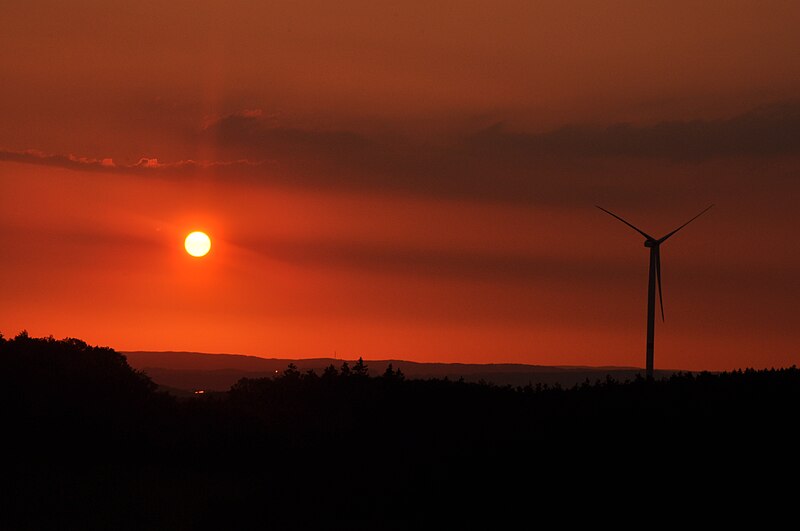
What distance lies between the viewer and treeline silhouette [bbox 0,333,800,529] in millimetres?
30078

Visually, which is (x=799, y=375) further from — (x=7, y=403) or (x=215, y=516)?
(x=7, y=403)

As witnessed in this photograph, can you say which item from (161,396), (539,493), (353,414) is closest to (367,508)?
(539,493)

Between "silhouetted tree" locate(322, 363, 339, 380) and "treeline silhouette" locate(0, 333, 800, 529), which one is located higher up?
"silhouetted tree" locate(322, 363, 339, 380)

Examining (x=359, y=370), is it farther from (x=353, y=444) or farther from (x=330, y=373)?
(x=353, y=444)

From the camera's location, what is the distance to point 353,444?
44.5m

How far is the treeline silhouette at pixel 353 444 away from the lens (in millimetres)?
30078

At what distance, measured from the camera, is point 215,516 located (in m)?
32.7

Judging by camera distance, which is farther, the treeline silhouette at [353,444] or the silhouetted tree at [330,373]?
the silhouetted tree at [330,373]

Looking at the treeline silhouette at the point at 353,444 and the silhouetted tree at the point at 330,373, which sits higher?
the silhouetted tree at the point at 330,373

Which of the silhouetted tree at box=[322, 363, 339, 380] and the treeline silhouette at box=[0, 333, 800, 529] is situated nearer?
the treeline silhouette at box=[0, 333, 800, 529]

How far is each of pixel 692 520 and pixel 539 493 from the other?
4333mm

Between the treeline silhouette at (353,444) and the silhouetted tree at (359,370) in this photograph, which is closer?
the treeline silhouette at (353,444)

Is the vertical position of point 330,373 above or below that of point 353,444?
above

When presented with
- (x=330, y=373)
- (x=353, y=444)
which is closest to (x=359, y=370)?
(x=330, y=373)
